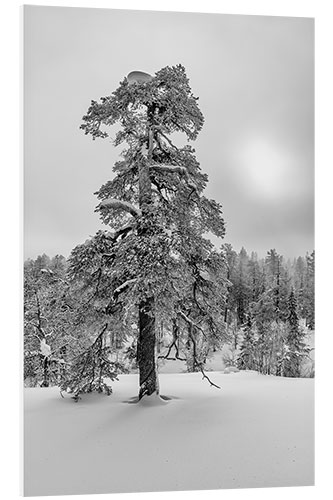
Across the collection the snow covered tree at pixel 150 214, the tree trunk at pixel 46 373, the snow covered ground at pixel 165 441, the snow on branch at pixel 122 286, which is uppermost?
the snow covered tree at pixel 150 214

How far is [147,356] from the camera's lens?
6.60 meters

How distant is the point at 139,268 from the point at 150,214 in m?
0.69

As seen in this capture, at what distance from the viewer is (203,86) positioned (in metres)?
6.84

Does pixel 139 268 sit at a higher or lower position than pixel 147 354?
higher

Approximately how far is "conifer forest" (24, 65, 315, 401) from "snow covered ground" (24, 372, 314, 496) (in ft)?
0.93

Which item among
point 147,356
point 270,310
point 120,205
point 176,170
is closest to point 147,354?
point 147,356

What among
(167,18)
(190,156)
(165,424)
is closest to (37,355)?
(165,424)

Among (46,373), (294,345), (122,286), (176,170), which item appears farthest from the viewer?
(294,345)

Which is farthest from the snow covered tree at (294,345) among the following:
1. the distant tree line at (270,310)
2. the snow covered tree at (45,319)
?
the snow covered tree at (45,319)

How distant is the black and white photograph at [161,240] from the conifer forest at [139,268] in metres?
0.02

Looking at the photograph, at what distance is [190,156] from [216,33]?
1.48 m

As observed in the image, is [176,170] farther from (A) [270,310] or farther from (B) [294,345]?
(B) [294,345]

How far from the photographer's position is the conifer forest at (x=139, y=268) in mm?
6449

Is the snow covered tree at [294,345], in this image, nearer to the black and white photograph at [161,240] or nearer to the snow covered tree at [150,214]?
the black and white photograph at [161,240]
